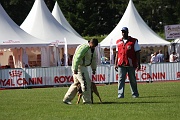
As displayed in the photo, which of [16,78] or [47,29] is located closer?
[16,78]

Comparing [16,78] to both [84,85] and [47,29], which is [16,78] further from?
[84,85]

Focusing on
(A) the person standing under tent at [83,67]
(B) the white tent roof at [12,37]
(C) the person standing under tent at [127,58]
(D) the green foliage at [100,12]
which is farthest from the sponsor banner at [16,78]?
(D) the green foliage at [100,12]

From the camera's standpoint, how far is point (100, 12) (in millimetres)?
86312

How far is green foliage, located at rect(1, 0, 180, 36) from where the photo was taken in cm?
8194

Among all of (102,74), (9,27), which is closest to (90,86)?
(102,74)

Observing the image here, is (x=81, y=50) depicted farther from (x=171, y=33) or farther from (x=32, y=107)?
(x=171, y=33)

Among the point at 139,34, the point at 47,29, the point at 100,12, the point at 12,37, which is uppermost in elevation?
the point at 100,12

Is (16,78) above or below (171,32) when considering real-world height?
below

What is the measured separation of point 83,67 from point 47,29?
2499 centimetres

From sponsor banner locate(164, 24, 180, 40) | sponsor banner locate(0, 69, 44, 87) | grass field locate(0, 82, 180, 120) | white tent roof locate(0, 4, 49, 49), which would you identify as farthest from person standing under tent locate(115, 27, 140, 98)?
sponsor banner locate(164, 24, 180, 40)

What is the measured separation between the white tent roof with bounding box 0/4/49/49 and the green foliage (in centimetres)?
4281

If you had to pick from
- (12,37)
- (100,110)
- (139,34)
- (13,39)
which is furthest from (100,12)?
(100,110)

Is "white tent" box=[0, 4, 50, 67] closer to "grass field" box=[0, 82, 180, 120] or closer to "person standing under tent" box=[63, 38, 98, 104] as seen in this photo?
"grass field" box=[0, 82, 180, 120]

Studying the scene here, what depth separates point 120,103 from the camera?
1731 cm
